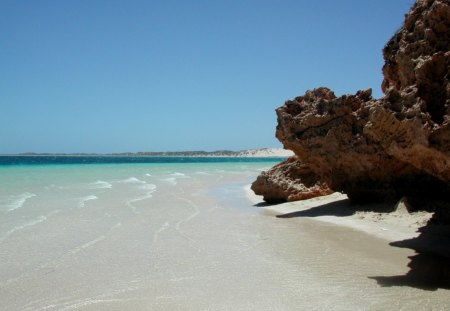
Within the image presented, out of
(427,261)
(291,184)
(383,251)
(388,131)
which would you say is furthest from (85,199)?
(427,261)

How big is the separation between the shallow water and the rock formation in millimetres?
1914

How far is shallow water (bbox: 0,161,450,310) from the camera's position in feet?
18.6

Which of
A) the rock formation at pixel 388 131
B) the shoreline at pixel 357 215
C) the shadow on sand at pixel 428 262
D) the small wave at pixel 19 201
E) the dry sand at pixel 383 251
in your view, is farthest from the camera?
the small wave at pixel 19 201

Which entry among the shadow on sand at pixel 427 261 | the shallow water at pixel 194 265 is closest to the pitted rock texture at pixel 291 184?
the shallow water at pixel 194 265

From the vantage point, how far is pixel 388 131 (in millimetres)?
7324

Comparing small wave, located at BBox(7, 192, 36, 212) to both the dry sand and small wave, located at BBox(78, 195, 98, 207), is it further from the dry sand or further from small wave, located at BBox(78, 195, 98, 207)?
the dry sand

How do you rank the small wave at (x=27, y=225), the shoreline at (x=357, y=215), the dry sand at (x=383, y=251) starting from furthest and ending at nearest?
the small wave at (x=27, y=225)
the shoreline at (x=357, y=215)
the dry sand at (x=383, y=251)

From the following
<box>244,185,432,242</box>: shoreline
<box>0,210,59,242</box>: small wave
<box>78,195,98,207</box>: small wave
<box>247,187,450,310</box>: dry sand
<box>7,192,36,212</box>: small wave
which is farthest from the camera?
<box>78,195,98,207</box>: small wave

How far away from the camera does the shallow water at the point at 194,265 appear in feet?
18.6

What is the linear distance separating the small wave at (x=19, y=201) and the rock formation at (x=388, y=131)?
334 inches

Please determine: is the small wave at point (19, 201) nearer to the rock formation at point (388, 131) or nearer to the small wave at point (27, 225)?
the small wave at point (27, 225)

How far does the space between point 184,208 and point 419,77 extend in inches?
373

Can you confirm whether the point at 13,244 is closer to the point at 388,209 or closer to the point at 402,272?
the point at 402,272

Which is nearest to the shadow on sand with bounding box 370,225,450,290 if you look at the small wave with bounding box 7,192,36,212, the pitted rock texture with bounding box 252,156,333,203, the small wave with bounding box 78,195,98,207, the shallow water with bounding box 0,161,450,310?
the shallow water with bounding box 0,161,450,310
